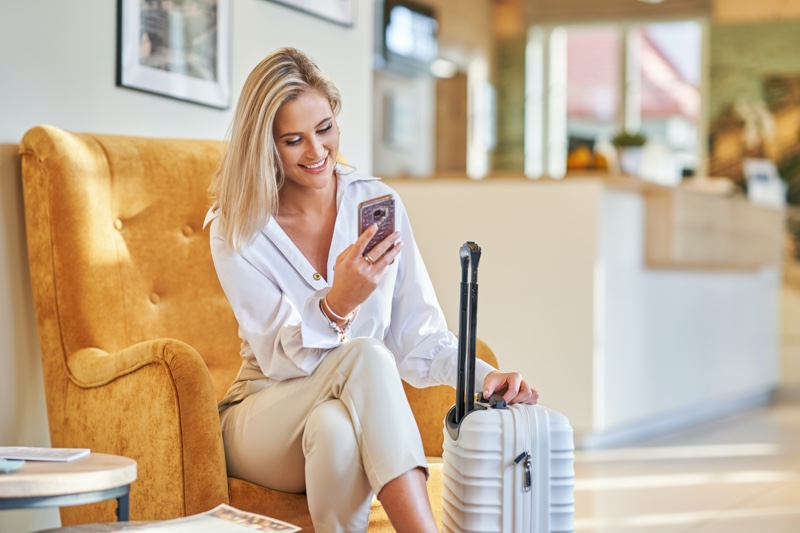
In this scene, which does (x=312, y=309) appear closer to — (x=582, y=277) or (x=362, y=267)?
(x=362, y=267)

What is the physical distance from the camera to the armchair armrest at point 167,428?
1856 millimetres

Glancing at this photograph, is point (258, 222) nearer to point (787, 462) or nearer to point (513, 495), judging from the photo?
point (513, 495)

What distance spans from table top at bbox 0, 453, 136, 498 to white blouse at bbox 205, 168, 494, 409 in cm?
39

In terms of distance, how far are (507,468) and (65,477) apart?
0.66m

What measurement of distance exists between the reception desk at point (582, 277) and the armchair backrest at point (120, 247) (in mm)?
2166

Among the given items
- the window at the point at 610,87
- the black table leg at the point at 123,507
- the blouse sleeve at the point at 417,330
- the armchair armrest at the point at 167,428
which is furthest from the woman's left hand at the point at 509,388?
the window at the point at 610,87

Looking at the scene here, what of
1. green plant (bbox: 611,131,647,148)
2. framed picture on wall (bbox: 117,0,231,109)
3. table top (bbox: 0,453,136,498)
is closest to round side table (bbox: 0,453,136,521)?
table top (bbox: 0,453,136,498)

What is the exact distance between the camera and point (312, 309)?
1.84 metres

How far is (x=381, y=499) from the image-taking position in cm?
167

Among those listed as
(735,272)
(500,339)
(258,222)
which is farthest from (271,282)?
(735,272)

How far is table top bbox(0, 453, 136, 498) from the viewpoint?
1415mm

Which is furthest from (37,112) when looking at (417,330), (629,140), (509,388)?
(629,140)

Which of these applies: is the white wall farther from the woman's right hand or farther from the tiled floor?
the tiled floor

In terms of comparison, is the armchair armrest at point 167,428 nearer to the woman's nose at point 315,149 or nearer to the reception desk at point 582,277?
the woman's nose at point 315,149
